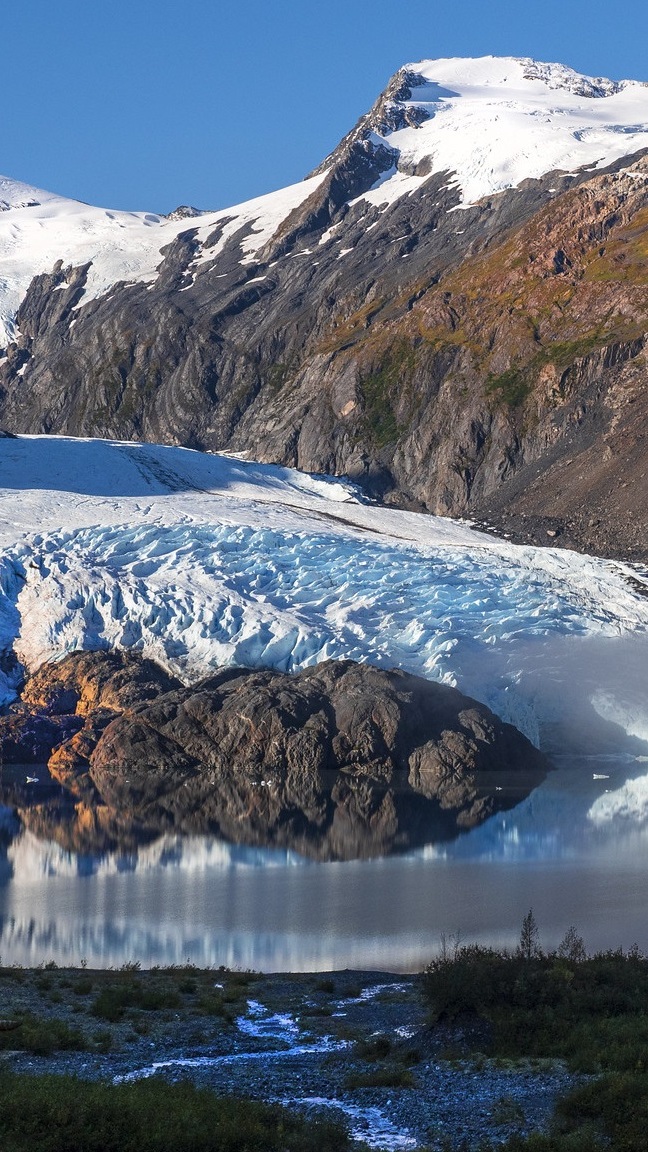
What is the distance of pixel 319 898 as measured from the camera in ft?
85.4

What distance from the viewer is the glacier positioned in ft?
150

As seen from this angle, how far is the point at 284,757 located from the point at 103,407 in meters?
78.7

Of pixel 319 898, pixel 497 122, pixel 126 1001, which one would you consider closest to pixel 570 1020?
pixel 126 1001

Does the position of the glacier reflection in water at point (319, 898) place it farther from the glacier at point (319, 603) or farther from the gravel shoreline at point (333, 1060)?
the glacier at point (319, 603)

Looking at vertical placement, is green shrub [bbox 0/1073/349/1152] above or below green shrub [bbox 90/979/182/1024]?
above

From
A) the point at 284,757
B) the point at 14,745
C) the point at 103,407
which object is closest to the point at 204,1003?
the point at 284,757

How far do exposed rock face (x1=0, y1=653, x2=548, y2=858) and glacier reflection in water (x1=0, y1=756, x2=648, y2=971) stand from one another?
21.7ft

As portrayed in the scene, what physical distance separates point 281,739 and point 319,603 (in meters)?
6.56

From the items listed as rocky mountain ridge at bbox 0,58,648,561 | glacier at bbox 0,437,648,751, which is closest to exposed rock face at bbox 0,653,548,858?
glacier at bbox 0,437,648,751

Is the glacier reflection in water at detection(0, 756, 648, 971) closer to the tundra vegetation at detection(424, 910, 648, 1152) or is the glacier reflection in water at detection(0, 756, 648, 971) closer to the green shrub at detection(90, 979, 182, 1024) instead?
the green shrub at detection(90, 979, 182, 1024)

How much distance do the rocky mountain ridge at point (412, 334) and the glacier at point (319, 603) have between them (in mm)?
12636

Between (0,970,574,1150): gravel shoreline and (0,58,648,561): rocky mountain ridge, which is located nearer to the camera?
(0,970,574,1150): gravel shoreline

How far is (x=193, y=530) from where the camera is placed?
52250 mm

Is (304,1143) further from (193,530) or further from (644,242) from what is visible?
(644,242)
